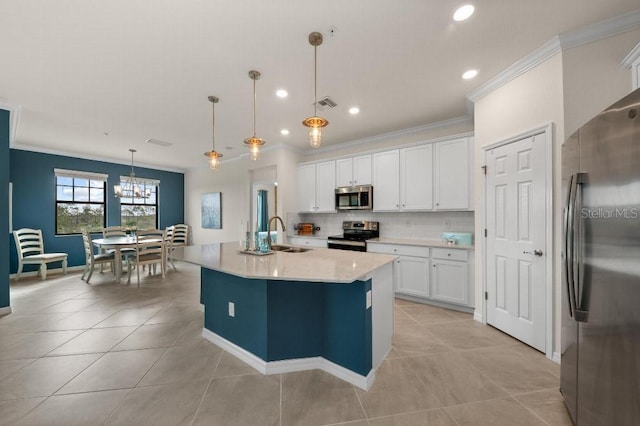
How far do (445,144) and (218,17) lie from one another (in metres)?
3.14

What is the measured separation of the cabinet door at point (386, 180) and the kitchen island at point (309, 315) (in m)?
2.04

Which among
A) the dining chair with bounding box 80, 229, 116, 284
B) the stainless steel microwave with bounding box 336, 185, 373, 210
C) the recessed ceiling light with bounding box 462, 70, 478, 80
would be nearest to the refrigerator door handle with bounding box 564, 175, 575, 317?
the recessed ceiling light with bounding box 462, 70, 478, 80

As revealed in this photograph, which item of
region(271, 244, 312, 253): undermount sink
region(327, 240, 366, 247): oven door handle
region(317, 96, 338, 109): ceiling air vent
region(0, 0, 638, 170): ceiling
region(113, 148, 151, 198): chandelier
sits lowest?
region(327, 240, 366, 247): oven door handle

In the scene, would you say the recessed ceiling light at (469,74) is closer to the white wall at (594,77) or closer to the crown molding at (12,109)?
the white wall at (594,77)

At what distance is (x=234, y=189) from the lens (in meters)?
6.41

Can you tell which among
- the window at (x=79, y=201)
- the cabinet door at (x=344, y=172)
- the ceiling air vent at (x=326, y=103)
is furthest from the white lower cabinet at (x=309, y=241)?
the window at (x=79, y=201)

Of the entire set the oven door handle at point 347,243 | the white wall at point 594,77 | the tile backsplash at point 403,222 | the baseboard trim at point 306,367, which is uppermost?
the white wall at point 594,77

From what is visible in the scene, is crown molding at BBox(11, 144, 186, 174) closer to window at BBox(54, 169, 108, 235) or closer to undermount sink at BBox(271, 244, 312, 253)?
window at BBox(54, 169, 108, 235)

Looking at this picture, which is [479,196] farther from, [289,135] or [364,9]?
[289,135]

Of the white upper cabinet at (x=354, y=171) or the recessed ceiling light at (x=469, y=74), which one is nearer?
the recessed ceiling light at (x=469, y=74)

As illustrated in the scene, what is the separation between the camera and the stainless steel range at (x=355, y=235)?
13.8 ft

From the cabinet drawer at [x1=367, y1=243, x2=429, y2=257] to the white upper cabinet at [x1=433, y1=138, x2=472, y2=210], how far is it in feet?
2.22

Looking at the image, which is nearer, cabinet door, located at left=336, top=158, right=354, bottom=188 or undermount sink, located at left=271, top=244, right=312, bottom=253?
undermount sink, located at left=271, top=244, right=312, bottom=253

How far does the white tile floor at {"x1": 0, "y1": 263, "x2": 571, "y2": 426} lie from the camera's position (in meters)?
1.63
